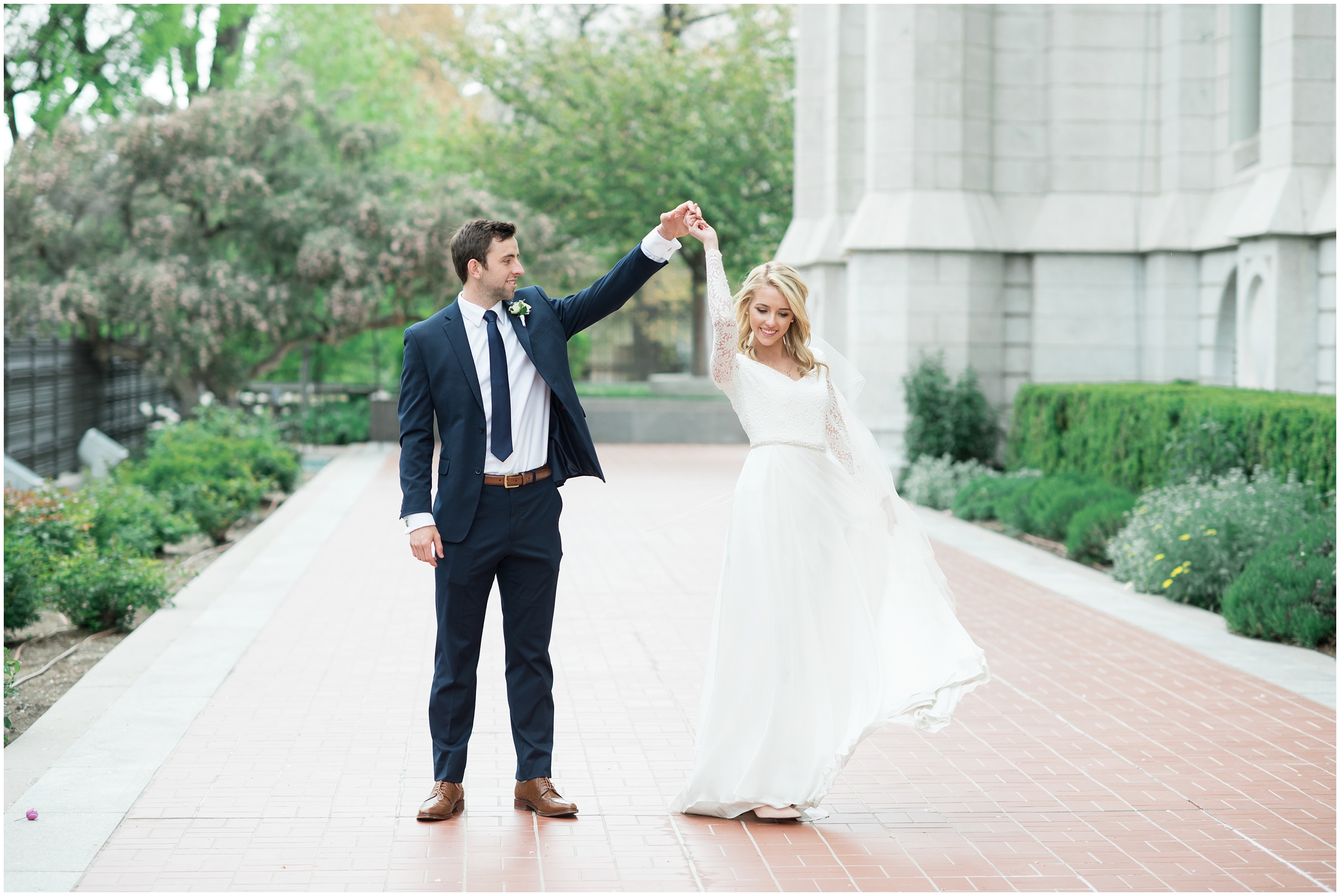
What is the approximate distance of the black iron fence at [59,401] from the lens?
60.1 ft

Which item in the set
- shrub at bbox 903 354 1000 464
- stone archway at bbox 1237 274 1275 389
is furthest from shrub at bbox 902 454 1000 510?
stone archway at bbox 1237 274 1275 389

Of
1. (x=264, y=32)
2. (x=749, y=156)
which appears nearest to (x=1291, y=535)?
(x=749, y=156)

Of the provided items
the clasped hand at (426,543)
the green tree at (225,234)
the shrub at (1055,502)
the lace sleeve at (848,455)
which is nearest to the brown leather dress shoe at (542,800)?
the clasped hand at (426,543)

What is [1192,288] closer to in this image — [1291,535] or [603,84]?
[1291,535]

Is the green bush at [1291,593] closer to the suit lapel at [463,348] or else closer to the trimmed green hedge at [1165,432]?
the trimmed green hedge at [1165,432]

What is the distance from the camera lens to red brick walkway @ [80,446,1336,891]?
4355 millimetres

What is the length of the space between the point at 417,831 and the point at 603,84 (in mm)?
24042

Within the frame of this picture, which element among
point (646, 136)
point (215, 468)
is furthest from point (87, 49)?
point (215, 468)

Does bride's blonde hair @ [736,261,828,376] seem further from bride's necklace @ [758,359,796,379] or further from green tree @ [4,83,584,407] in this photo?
green tree @ [4,83,584,407]

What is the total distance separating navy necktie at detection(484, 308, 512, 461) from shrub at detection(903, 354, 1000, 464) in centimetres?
1204

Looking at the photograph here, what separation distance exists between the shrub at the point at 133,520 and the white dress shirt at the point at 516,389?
20.4 feet

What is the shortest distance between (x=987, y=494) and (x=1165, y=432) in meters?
2.81

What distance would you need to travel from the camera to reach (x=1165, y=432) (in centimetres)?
1194

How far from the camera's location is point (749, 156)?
27125 mm
